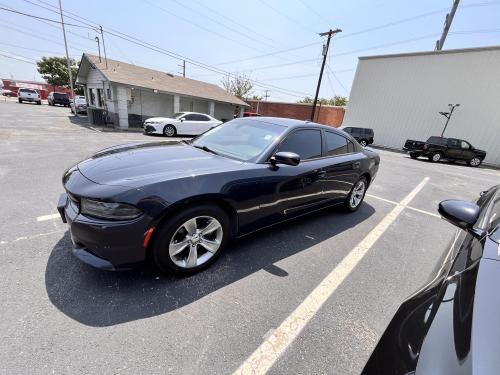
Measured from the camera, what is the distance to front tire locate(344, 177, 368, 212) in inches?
179

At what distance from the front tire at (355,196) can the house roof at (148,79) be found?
1644 centimetres

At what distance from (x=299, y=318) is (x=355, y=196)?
3122 mm

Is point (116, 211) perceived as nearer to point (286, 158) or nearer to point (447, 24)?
point (286, 158)

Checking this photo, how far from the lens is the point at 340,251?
3.36 meters

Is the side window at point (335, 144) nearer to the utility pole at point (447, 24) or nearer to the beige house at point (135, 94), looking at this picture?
the beige house at point (135, 94)

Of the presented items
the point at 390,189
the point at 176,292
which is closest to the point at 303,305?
the point at 176,292

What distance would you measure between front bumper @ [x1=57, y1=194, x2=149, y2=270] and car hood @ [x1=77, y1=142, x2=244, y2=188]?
1.10ft

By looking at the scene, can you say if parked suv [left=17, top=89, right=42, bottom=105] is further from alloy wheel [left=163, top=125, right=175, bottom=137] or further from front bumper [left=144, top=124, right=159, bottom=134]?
alloy wheel [left=163, top=125, right=175, bottom=137]

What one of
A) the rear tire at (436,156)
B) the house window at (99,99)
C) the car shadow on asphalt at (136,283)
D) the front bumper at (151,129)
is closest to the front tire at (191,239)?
the car shadow on asphalt at (136,283)

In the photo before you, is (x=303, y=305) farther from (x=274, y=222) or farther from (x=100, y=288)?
(x=100, y=288)

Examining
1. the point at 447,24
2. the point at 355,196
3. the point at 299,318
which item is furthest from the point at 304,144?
the point at 447,24

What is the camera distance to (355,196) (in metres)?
4.75

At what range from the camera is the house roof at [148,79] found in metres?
17.2

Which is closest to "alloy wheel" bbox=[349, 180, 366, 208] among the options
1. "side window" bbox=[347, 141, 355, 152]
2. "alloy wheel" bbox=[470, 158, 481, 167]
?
"side window" bbox=[347, 141, 355, 152]
